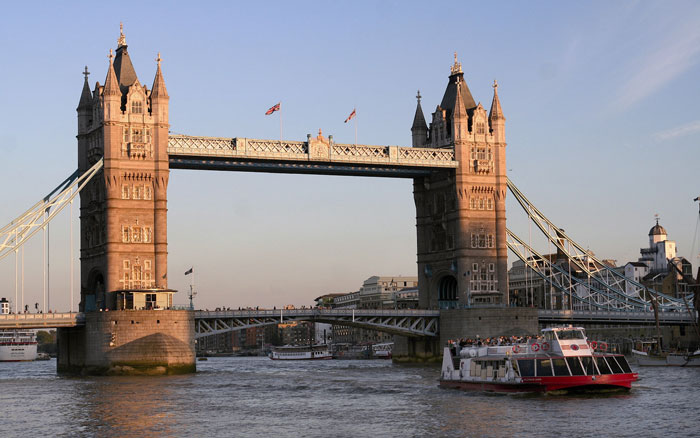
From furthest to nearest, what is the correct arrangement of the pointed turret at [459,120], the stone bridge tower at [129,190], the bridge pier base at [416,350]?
the bridge pier base at [416,350] < the pointed turret at [459,120] < the stone bridge tower at [129,190]

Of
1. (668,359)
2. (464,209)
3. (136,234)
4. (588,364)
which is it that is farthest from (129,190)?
(668,359)

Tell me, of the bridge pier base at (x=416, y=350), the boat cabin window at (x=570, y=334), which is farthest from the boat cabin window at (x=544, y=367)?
the bridge pier base at (x=416, y=350)

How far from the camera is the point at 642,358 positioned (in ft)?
409

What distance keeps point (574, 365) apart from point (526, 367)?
3.17m

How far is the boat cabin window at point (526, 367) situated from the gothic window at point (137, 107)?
55.3 m

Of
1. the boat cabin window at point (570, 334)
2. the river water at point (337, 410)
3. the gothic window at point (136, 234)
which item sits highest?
the gothic window at point (136, 234)

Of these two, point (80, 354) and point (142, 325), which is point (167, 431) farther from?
point (80, 354)

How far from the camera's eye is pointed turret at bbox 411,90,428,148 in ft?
462

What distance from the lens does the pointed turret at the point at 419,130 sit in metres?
141

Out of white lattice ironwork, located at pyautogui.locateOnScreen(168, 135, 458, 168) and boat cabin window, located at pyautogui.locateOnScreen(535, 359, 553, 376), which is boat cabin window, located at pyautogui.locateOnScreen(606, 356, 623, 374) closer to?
boat cabin window, located at pyautogui.locateOnScreen(535, 359, 553, 376)

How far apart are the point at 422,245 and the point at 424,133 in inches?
539

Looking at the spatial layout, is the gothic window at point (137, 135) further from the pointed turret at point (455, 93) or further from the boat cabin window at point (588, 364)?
the boat cabin window at point (588, 364)

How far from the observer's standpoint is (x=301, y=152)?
408 ft

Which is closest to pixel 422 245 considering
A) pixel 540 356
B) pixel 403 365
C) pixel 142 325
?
pixel 403 365
